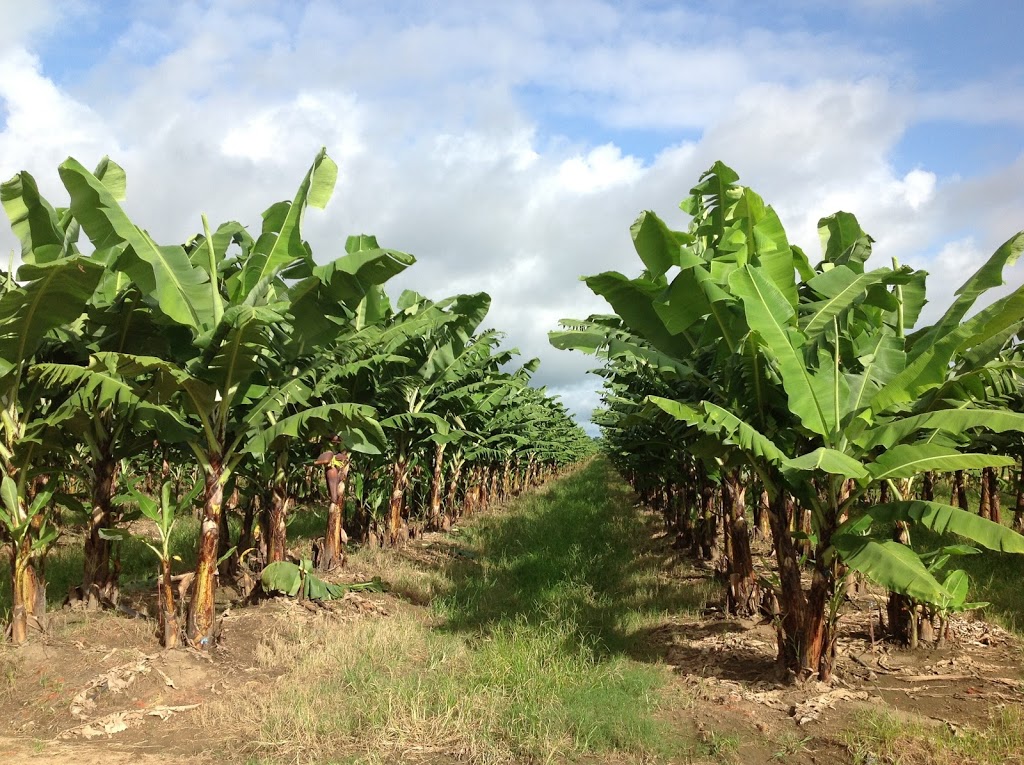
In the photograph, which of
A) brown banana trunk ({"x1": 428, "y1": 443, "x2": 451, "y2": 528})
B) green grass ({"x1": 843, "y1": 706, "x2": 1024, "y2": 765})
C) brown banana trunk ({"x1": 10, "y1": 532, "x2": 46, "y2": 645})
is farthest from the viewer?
brown banana trunk ({"x1": 428, "y1": 443, "x2": 451, "y2": 528})

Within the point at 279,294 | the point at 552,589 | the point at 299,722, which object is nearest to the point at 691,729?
the point at 299,722

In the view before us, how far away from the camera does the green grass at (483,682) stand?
17.6ft

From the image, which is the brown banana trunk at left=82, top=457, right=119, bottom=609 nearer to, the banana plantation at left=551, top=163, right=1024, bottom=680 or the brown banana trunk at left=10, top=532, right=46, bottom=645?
the brown banana trunk at left=10, top=532, right=46, bottom=645

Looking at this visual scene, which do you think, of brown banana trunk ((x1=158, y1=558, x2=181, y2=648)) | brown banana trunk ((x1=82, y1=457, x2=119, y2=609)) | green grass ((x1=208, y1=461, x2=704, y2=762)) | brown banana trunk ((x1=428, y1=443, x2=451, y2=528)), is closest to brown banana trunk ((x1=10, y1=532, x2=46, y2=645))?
brown banana trunk ((x1=82, y1=457, x2=119, y2=609))

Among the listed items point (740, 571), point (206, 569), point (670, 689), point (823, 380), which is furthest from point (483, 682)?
point (823, 380)

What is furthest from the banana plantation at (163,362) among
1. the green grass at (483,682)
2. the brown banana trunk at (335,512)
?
the green grass at (483,682)

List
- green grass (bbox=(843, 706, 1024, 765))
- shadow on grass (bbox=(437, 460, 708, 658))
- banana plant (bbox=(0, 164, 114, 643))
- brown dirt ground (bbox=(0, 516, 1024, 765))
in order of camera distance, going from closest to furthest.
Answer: green grass (bbox=(843, 706, 1024, 765)) < brown dirt ground (bbox=(0, 516, 1024, 765)) < banana plant (bbox=(0, 164, 114, 643)) < shadow on grass (bbox=(437, 460, 708, 658))

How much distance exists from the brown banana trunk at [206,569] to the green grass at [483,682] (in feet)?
2.62

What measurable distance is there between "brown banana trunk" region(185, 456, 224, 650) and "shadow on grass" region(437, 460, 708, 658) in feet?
9.89

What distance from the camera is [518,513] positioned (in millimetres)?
25000

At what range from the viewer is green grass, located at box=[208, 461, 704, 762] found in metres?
5.37

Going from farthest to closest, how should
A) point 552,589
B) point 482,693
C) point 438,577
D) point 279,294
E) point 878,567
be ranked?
point 438,577
point 552,589
point 279,294
point 482,693
point 878,567

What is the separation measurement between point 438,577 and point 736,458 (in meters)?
6.67

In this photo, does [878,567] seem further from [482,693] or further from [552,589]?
[552,589]
